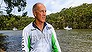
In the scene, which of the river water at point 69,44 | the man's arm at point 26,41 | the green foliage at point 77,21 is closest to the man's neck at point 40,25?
the man's arm at point 26,41

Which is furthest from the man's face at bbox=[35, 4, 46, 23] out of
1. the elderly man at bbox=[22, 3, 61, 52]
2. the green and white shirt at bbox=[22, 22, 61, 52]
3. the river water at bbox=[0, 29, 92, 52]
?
the river water at bbox=[0, 29, 92, 52]

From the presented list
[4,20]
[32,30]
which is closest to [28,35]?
[32,30]

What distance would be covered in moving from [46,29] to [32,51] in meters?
0.38

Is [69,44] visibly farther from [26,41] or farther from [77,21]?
[77,21]

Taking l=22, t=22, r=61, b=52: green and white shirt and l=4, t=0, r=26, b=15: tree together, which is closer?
l=22, t=22, r=61, b=52: green and white shirt

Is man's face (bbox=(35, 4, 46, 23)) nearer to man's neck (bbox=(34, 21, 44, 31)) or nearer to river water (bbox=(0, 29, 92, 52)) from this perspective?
man's neck (bbox=(34, 21, 44, 31))

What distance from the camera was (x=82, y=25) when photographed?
145125mm

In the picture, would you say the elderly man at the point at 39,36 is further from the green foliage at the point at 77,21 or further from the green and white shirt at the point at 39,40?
the green foliage at the point at 77,21

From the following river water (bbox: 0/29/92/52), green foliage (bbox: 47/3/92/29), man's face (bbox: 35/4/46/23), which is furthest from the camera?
green foliage (bbox: 47/3/92/29)

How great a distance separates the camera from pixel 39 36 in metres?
3.69

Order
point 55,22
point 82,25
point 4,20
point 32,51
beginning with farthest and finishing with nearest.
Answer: point 55,22
point 82,25
point 4,20
point 32,51

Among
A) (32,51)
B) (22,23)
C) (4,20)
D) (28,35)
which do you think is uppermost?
(28,35)

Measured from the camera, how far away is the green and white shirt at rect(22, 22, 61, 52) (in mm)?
3676

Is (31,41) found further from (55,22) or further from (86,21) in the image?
(55,22)
